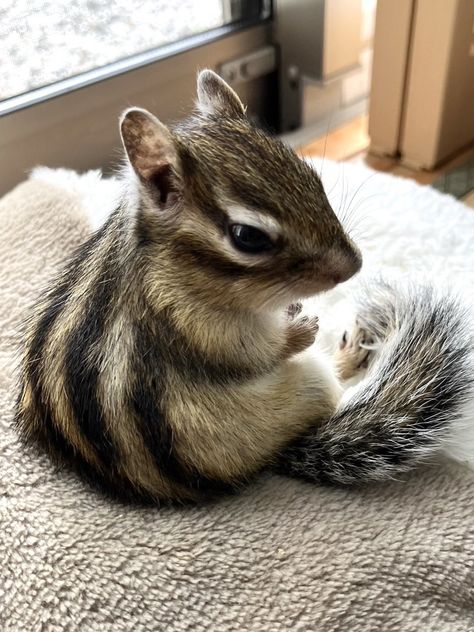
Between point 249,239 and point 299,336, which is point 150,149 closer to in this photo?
point 249,239

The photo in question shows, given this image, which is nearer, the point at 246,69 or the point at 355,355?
the point at 355,355

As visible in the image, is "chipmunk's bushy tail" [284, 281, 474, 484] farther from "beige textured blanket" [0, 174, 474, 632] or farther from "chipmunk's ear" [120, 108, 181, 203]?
"chipmunk's ear" [120, 108, 181, 203]

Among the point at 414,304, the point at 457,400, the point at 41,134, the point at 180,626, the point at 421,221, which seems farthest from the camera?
the point at 41,134

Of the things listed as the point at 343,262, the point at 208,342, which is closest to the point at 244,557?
the point at 208,342

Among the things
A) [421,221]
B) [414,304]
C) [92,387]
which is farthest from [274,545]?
[421,221]

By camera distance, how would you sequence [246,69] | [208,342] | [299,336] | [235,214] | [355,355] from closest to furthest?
[235,214], [208,342], [299,336], [355,355], [246,69]

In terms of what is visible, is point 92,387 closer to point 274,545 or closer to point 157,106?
point 274,545

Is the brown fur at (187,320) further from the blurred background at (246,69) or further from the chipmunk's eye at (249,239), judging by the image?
the blurred background at (246,69)

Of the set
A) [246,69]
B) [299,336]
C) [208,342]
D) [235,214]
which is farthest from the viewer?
[246,69]
